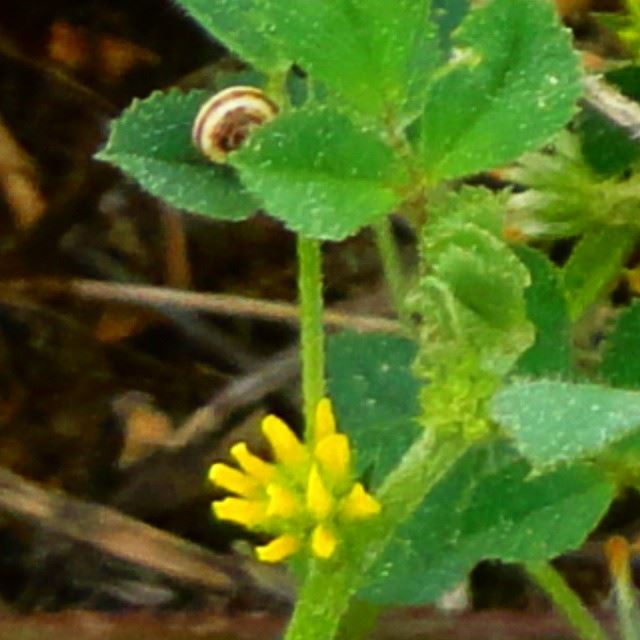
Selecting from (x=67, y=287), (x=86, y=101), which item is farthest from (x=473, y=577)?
(x=86, y=101)

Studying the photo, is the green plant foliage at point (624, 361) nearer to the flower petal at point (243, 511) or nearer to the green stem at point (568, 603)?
the green stem at point (568, 603)

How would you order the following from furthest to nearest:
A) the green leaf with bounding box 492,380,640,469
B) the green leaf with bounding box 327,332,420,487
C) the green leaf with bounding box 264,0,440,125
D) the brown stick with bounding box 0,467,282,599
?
the brown stick with bounding box 0,467,282,599
the green leaf with bounding box 327,332,420,487
the green leaf with bounding box 264,0,440,125
the green leaf with bounding box 492,380,640,469

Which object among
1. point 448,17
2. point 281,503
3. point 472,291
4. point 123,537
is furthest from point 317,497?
point 123,537

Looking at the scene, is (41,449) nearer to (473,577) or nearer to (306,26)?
(473,577)

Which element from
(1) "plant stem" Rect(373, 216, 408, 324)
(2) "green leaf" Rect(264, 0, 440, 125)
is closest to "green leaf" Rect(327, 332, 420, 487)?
(1) "plant stem" Rect(373, 216, 408, 324)

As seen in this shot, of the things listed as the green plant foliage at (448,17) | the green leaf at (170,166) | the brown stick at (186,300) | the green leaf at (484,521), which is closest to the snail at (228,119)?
the green leaf at (170,166)

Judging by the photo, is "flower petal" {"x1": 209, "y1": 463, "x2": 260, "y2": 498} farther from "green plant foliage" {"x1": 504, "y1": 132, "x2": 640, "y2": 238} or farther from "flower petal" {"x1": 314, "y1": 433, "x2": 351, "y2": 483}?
"green plant foliage" {"x1": 504, "y1": 132, "x2": 640, "y2": 238}
